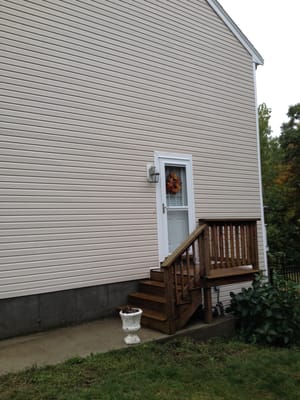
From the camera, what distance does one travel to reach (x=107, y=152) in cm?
566

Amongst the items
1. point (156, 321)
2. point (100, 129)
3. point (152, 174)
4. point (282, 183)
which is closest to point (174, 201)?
point (152, 174)

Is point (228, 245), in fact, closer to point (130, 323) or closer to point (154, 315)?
point (154, 315)

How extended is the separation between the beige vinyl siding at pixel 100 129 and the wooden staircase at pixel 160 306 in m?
0.42

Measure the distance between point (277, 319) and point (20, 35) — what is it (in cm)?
511

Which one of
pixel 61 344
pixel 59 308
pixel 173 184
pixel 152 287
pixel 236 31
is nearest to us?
pixel 61 344

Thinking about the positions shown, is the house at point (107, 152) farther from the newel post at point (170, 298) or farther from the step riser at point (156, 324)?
the step riser at point (156, 324)

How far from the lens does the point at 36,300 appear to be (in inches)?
188

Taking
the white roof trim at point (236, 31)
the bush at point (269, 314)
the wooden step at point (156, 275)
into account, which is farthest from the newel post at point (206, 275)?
the white roof trim at point (236, 31)

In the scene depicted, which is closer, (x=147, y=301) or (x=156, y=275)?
(x=147, y=301)

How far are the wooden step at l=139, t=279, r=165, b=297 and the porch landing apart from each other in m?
0.60

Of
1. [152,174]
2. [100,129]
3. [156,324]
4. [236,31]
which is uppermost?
[236,31]

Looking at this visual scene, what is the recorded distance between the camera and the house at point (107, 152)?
4.80 metres

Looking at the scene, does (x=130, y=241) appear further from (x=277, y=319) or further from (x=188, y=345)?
(x=277, y=319)

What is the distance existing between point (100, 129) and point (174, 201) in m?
1.84
